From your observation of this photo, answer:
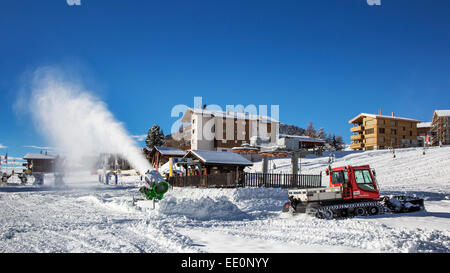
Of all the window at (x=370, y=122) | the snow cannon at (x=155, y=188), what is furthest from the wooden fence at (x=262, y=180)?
the window at (x=370, y=122)

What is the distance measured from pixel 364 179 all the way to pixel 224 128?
50.8 meters

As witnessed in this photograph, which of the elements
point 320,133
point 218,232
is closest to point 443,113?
point 320,133

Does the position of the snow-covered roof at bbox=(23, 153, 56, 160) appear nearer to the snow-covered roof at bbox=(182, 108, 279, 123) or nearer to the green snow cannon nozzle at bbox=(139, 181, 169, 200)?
the snow-covered roof at bbox=(182, 108, 279, 123)

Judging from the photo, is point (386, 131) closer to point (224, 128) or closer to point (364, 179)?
point (224, 128)

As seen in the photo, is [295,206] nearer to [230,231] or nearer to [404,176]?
[230,231]

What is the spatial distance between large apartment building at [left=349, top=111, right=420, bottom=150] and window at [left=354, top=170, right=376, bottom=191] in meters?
52.7

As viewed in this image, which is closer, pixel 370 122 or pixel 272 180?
pixel 272 180

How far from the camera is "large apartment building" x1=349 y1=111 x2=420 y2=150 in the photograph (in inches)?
2510

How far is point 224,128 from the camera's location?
6431 cm

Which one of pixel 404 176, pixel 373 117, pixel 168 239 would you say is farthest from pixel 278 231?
pixel 373 117

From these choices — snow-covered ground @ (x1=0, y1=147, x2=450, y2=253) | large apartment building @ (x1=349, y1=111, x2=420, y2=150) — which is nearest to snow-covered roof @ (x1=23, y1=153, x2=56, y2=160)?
large apartment building @ (x1=349, y1=111, x2=420, y2=150)

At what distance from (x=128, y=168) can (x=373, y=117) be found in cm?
5250
